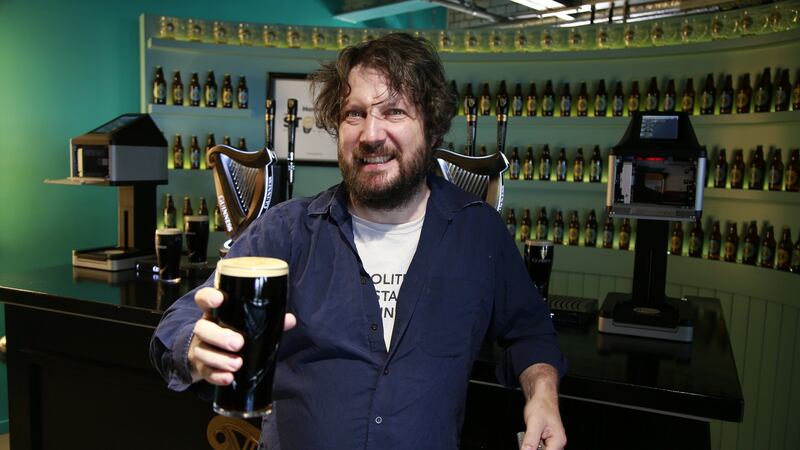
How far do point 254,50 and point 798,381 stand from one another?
380 centimetres

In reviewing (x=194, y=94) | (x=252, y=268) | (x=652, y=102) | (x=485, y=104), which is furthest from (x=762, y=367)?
(x=194, y=94)

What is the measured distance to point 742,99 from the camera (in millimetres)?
3715

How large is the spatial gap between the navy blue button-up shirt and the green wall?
11.3 ft

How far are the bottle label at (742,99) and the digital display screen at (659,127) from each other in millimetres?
1851

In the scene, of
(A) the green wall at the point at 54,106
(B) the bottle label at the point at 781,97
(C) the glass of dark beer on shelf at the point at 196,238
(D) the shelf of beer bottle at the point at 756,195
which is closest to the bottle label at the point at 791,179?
(D) the shelf of beer bottle at the point at 756,195

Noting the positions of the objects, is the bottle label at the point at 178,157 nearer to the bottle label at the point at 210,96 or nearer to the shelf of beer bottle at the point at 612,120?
the bottle label at the point at 210,96

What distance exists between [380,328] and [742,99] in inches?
125

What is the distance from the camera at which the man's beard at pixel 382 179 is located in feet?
4.70

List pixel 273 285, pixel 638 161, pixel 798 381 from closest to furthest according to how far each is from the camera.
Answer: pixel 273 285 < pixel 638 161 < pixel 798 381

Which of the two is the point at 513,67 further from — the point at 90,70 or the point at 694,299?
the point at 90,70

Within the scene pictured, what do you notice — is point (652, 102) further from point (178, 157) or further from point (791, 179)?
point (178, 157)

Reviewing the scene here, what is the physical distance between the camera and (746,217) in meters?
3.70

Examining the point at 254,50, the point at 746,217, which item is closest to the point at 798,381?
the point at 746,217

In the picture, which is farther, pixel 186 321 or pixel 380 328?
pixel 380 328
